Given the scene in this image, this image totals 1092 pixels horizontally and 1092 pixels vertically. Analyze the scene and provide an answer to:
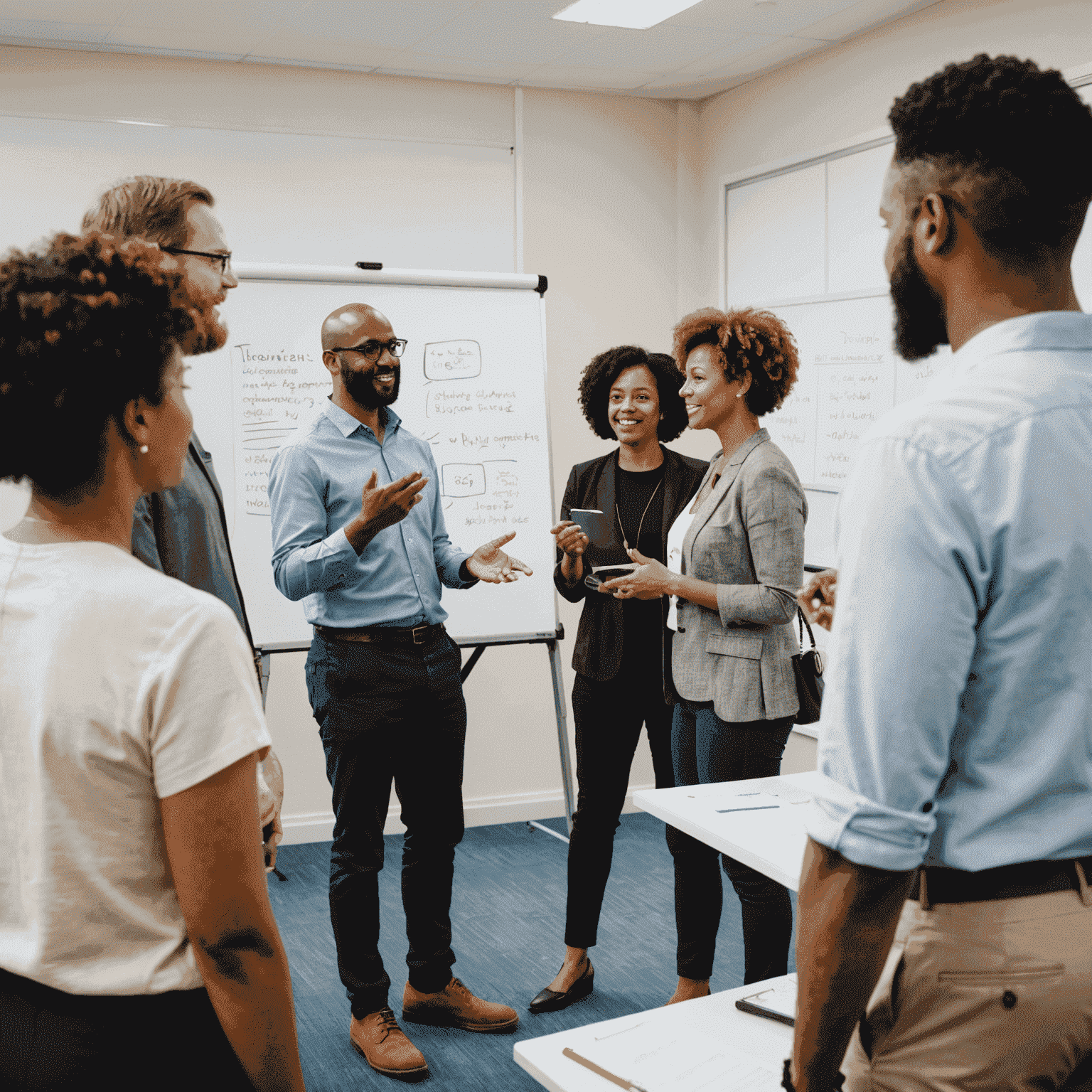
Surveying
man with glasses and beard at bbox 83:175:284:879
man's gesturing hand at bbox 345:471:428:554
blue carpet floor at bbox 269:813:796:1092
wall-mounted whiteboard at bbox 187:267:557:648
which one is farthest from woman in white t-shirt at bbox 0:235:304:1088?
wall-mounted whiteboard at bbox 187:267:557:648

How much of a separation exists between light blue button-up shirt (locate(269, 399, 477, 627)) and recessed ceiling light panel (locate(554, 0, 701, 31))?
1.61 meters

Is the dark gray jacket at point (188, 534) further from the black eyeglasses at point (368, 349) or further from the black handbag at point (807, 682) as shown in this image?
the black handbag at point (807, 682)

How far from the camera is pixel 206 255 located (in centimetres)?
152

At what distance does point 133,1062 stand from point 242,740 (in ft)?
0.93

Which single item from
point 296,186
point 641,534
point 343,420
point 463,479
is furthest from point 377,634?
point 296,186

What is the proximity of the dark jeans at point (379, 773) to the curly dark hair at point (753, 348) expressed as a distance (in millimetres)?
951

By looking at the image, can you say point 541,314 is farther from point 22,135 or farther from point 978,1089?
point 978,1089

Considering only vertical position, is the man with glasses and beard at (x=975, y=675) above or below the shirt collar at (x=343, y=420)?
below

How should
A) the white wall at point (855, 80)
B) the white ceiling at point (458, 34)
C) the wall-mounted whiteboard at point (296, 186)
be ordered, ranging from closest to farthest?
the white wall at point (855, 80), the white ceiling at point (458, 34), the wall-mounted whiteboard at point (296, 186)

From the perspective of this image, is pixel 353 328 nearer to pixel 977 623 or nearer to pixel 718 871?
pixel 718 871

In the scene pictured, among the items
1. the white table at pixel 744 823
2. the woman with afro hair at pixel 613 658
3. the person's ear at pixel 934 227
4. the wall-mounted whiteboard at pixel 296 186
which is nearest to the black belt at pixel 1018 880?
the person's ear at pixel 934 227

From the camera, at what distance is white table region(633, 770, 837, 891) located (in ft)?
5.11

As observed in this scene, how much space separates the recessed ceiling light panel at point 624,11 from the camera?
10.9 feet

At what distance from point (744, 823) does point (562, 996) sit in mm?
1222
